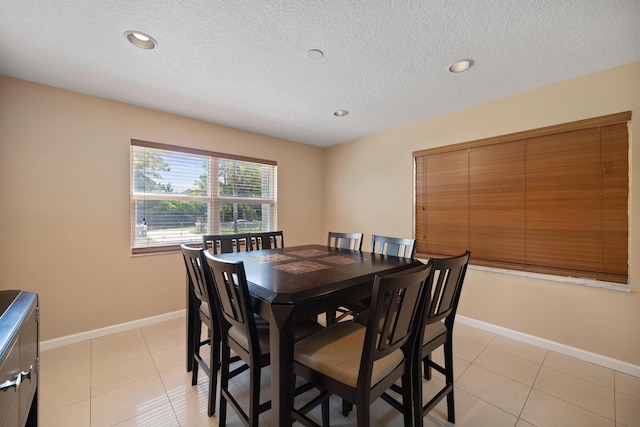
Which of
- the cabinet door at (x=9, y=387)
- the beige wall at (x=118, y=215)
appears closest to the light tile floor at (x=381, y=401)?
the beige wall at (x=118, y=215)

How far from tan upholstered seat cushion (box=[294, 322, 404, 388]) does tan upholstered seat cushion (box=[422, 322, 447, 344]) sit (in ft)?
0.92

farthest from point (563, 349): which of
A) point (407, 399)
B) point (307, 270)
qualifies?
point (307, 270)

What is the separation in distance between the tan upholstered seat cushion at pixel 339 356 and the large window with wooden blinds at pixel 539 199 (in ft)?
6.90

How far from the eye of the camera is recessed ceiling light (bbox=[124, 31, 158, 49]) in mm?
1683

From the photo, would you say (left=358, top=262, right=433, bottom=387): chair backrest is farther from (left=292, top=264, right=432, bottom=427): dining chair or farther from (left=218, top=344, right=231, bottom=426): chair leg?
(left=218, top=344, right=231, bottom=426): chair leg

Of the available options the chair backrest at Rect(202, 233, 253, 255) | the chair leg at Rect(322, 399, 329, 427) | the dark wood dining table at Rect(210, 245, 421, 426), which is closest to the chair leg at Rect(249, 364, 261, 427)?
the dark wood dining table at Rect(210, 245, 421, 426)

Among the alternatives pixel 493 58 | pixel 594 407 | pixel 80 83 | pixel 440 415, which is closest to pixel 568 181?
pixel 493 58

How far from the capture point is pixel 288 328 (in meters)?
1.16

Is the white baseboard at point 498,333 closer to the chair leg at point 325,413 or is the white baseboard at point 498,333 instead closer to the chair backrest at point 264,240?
the chair backrest at point 264,240

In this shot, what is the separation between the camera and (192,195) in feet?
10.6

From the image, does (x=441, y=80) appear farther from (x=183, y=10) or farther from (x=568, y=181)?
(x=183, y=10)

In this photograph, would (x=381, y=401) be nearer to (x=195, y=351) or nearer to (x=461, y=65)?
(x=195, y=351)

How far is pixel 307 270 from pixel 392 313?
0.80 meters

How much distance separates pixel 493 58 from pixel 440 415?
2545 mm
